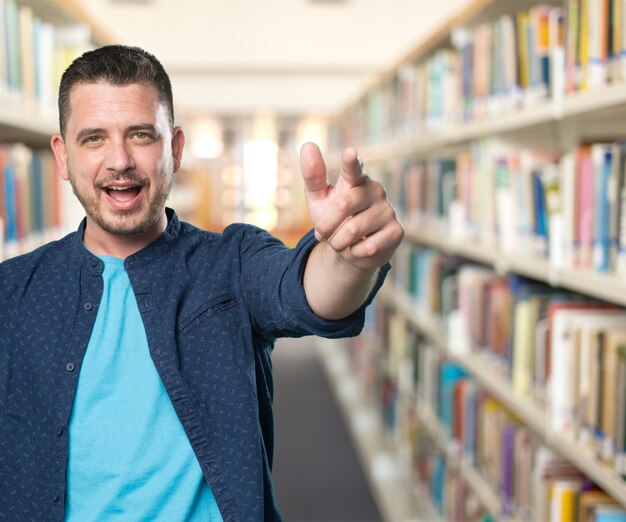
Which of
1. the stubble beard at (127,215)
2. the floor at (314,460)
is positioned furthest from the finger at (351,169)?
the floor at (314,460)

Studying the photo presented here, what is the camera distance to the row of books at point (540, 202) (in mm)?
1868

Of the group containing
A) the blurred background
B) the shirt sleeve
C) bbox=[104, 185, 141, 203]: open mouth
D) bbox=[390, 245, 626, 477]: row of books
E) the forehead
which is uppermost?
the blurred background

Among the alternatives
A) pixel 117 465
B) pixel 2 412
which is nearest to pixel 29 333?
pixel 2 412

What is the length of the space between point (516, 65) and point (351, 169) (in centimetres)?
162

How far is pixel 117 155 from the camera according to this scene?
128cm

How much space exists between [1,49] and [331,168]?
5.89m

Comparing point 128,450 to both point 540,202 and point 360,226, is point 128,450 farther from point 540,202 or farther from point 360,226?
point 540,202

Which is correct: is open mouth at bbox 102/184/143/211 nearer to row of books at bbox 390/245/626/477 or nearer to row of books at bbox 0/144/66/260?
row of books at bbox 0/144/66/260

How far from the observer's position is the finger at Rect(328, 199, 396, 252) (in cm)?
104

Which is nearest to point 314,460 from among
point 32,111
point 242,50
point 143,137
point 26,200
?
point 26,200

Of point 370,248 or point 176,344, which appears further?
point 176,344

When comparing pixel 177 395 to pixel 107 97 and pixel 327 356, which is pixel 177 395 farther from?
pixel 327 356

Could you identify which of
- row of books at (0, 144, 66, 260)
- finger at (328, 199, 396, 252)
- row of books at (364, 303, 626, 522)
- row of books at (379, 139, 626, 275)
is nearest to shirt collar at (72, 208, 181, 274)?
finger at (328, 199, 396, 252)

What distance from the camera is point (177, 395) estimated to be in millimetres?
1232
